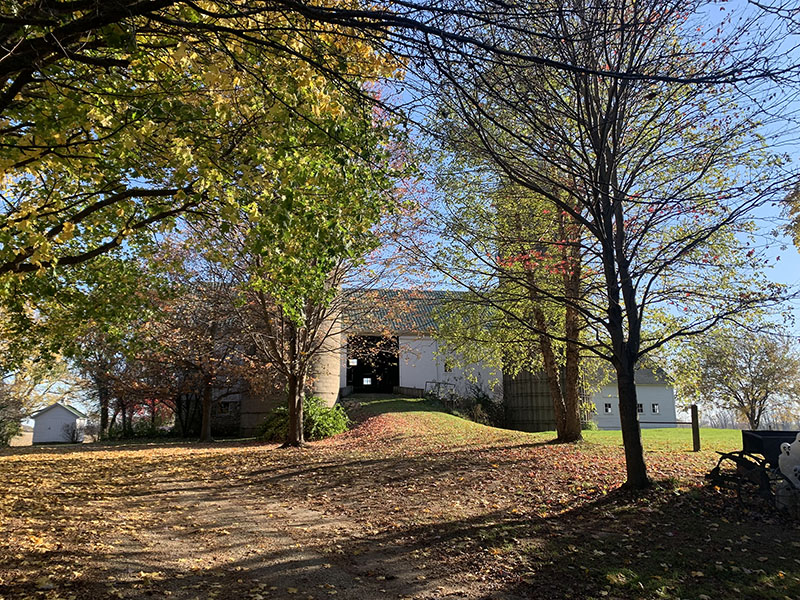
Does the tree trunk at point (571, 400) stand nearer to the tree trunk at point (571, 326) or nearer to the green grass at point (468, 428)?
the tree trunk at point (571, 326)

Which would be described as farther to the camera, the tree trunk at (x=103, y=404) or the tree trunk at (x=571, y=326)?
the tree trunk at (x=103, y=404)

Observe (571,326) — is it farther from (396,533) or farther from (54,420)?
(54,420)

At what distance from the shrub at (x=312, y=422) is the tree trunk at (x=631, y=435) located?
37.3ft

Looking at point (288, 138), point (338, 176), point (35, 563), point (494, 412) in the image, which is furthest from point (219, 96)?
Answer: point (494, 412)

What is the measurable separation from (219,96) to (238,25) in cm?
175

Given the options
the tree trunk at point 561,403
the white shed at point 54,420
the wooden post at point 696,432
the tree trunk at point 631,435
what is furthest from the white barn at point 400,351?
the white shed at point 54,420

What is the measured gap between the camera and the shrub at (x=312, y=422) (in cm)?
1711

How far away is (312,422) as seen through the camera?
56.2 ft

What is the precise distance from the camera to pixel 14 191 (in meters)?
9.94

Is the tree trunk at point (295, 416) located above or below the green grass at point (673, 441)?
above

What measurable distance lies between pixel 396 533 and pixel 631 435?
3.82 meters

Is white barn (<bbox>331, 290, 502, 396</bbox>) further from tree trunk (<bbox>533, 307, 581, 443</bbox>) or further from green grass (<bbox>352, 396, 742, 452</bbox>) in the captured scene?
tree trunk (<bbox>533, 307, 581, 443</bbox>)

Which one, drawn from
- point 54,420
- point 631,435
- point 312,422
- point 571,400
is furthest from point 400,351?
point 54,420

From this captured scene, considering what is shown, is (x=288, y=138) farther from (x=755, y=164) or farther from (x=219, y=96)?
(x=755, y=164)
